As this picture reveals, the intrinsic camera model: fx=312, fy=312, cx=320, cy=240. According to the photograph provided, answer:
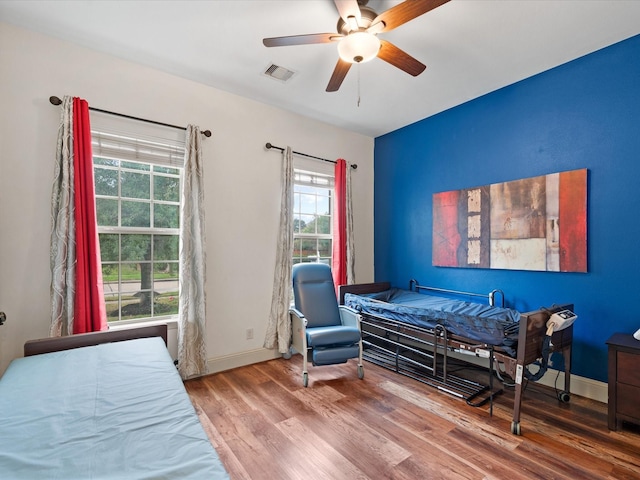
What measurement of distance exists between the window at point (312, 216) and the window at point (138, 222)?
142cm

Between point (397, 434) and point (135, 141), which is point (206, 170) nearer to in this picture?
point (135, 141)

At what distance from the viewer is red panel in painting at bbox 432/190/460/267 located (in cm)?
356

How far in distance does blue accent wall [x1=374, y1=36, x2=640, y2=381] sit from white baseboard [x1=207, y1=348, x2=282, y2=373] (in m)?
2.10

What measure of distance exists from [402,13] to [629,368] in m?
2.66

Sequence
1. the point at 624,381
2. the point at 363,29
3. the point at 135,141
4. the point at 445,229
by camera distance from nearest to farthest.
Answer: the point at 363,29 → the point at 624,381 → the point at 135,141 → the point at 445,229

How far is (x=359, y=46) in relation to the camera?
1.86 m

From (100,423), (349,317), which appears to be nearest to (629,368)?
(349,317)

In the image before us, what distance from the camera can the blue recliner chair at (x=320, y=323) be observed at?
2869mm

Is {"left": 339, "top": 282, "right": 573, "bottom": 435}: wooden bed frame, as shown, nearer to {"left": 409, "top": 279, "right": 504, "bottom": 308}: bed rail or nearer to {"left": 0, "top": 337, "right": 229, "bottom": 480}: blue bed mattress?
{"left": 409, "top": 279, "right": 504, "bottom": 308}: bed rail

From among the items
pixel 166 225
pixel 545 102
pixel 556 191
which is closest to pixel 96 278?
Answer: pixel 166 225

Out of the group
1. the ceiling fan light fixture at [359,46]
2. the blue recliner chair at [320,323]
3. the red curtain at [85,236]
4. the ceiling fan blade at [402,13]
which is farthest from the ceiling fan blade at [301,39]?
the blue recliner chair at [320,323]

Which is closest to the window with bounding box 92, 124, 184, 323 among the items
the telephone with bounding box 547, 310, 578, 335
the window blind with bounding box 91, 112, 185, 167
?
the window blind with bounding box 91, 112, 185, 167

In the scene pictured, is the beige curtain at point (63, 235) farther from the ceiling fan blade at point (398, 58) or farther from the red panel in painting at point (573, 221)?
the red panel in painting at point (573, 221)

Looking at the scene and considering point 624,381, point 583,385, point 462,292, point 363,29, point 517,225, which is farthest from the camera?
point 462,292
